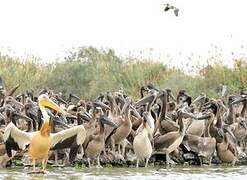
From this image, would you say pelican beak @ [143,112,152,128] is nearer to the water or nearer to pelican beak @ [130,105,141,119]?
the water

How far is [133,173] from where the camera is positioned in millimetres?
14883

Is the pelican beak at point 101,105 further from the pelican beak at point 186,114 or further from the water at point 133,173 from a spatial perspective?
the water at point 133,173

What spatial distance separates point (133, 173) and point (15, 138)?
202cm

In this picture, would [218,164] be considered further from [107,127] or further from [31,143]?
[31,143]

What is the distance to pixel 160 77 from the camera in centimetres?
2838

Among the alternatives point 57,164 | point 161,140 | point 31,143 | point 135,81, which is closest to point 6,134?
point 31,143

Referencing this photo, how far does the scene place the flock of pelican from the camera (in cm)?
1496

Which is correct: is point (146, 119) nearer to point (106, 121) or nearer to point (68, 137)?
point (106, 121)

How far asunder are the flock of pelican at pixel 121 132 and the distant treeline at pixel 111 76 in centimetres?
→ 780

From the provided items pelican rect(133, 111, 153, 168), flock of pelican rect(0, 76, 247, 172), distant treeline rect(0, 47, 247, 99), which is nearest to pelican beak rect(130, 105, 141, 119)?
flock of pelican rect(0, 76, 247, 172)

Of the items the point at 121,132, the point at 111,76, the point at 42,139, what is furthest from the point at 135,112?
the point at 111,76

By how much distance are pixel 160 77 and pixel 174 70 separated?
1.93 feet

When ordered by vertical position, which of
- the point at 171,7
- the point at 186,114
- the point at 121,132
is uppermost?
the point at 171,7

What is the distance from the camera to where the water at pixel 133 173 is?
46.3 ft
